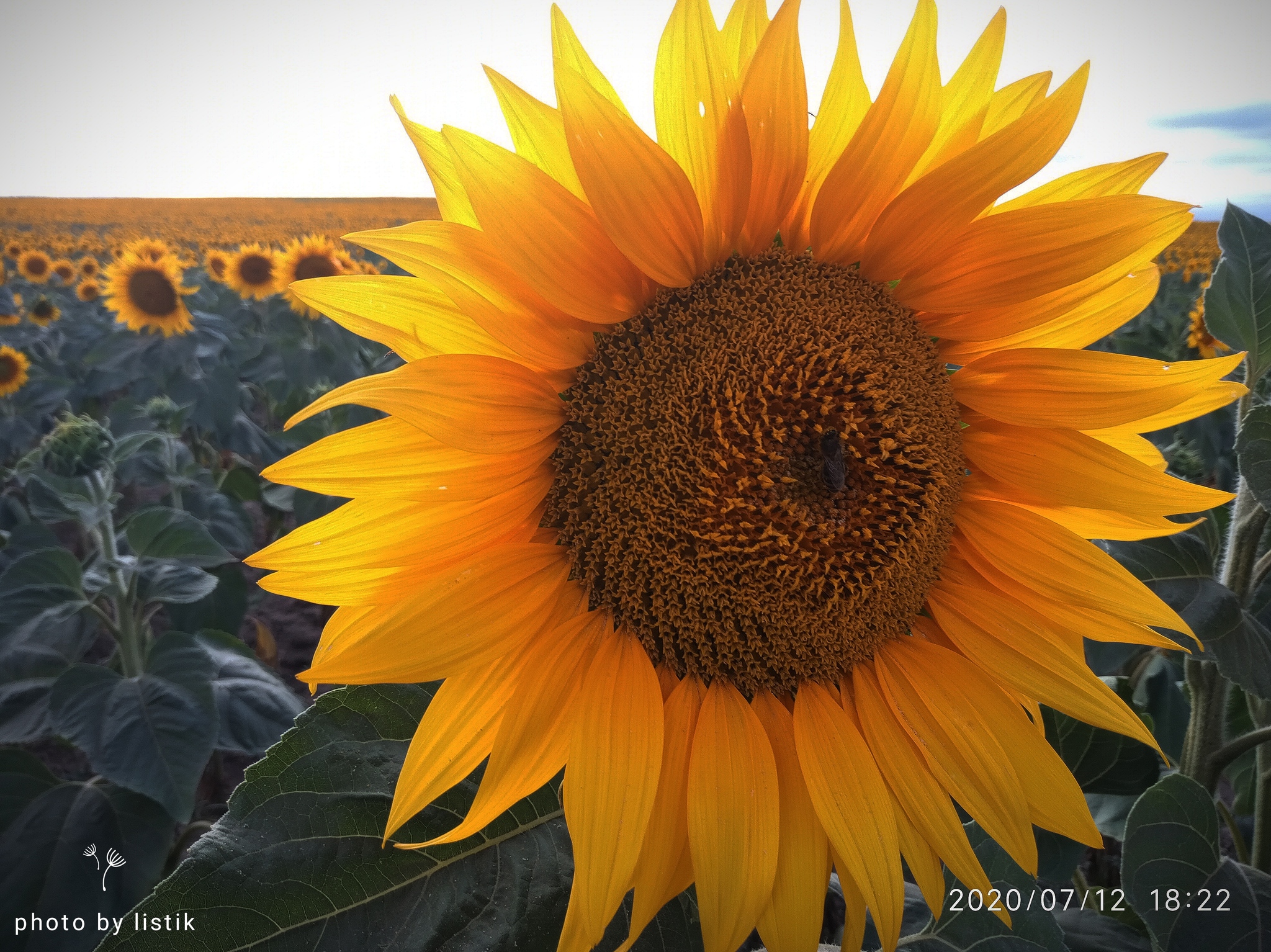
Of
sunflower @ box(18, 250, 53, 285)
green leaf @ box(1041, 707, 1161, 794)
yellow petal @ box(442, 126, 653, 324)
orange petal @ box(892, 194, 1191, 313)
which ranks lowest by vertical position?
green leaf @ box(1041, 707, 1161, 794)

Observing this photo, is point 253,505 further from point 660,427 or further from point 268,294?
point 660,427

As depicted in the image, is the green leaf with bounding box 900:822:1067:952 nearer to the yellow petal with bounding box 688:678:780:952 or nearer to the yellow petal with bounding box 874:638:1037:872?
the yellow petal with bounding box 874:638:1037:872

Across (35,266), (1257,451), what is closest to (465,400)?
(1257,451)

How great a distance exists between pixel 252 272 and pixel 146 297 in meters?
1.13

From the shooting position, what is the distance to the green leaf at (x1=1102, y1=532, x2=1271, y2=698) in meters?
1.14

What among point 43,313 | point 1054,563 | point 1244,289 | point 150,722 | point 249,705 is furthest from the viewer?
point 43,313

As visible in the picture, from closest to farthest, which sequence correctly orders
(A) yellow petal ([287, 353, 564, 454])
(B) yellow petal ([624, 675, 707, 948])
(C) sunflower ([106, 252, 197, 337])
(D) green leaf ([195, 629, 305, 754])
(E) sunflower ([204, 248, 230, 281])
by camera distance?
(A) yellow petal ([287, 353, 564, 454]) → (B) yellow petal ([624, 675, 707, 948]) → (D) green leaf ([195, 629, 305, 754]) → (C) sunflower ([106, 252, 197, 337]) → (E) sunflower ([204, 248, 230, 281])

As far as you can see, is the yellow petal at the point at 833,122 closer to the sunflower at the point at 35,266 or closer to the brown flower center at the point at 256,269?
the brown flower center at the point at 256,269

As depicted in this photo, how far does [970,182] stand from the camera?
0.74 meters

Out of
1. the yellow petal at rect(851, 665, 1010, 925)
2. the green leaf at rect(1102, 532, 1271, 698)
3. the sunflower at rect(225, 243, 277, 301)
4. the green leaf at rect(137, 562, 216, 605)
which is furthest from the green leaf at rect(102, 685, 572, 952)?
the sunflower at rect(225, 243, 277, 301)

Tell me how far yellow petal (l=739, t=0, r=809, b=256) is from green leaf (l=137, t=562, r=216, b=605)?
7.17 feet

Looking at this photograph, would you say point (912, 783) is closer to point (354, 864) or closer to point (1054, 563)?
point (1054, 563)

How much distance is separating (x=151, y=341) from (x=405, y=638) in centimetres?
596

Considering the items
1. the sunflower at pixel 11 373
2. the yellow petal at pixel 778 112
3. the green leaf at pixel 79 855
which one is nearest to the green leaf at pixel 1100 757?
the yellow petal at pixel 778 112
